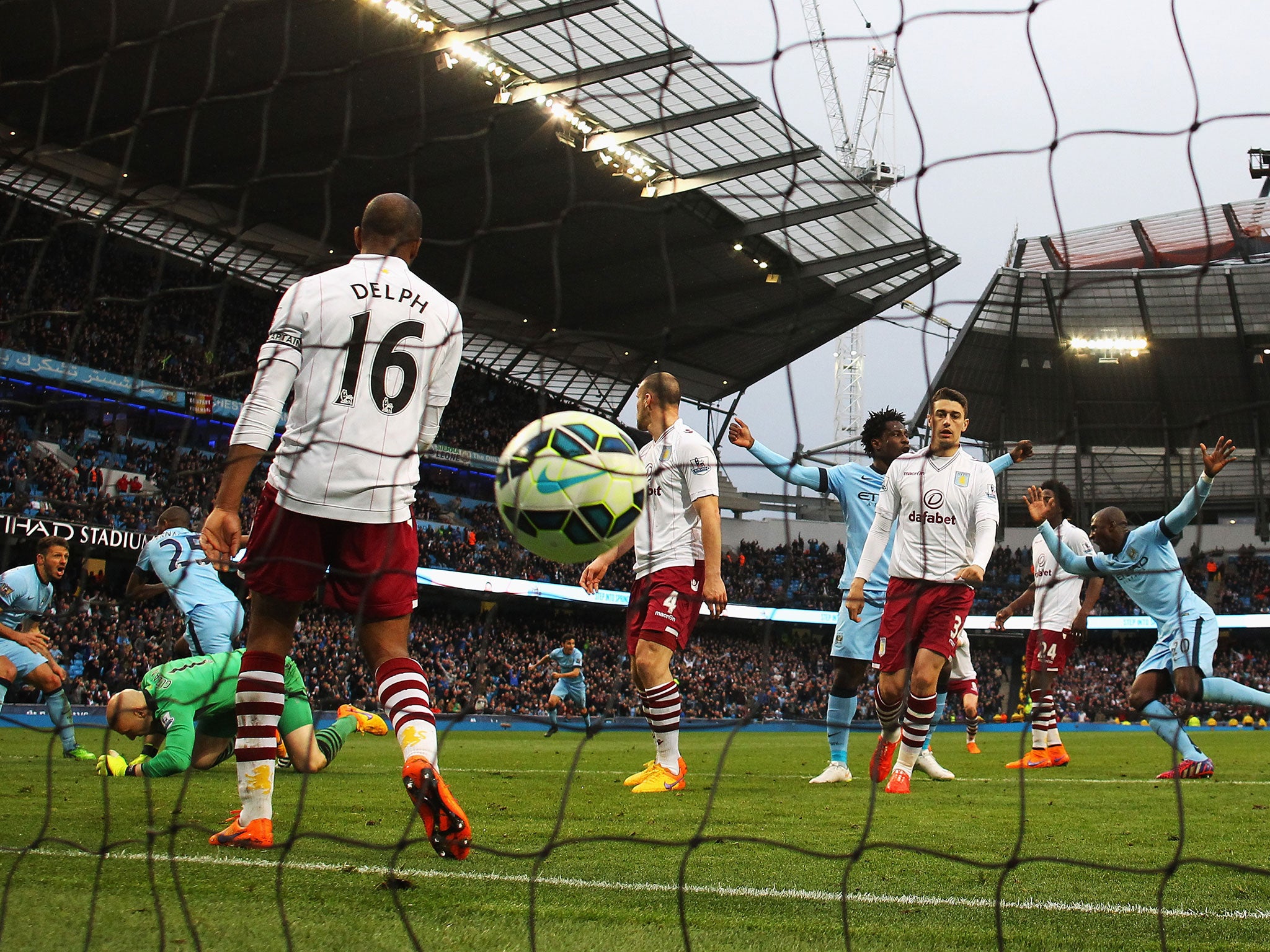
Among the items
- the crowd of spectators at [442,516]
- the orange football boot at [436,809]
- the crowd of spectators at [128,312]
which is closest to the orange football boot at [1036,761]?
the orange football boot at [436,809]

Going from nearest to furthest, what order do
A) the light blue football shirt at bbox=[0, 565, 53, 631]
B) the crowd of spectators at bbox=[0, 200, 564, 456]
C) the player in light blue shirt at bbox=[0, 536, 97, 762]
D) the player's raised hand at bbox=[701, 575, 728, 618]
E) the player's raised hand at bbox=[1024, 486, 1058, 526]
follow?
the player's raised hand at bbox=[1024, 486, 1058, 526], the player's raised hand at bbox=[701, 575, 728, 618], the player in light blue shirt at bbox=[0, 536, 97, 762], the light blue football shirt at bbox=[0, 565, 53, 631], the crowd of spectators at bbox=[0, 200, 564, 456]

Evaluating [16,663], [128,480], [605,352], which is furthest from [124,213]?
[16,663]

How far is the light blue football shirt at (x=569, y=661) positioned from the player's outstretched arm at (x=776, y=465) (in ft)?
29.3

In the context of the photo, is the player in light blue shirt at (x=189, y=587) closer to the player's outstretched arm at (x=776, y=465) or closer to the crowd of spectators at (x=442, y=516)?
the player's outstretched arm at (x=776, y=465)

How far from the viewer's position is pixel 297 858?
3.12 metres

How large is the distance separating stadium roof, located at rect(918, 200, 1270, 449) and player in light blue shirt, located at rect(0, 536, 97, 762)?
2420cm

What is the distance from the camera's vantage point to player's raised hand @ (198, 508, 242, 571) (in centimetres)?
319

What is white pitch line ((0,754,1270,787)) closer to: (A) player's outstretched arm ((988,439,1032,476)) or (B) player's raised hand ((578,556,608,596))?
(B) player's raised hand ((578,556,608,596))

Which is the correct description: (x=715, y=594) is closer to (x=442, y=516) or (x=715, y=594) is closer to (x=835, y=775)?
(x=835, y=775)

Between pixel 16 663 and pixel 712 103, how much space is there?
15.5m

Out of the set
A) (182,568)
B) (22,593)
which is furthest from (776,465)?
(22,593)

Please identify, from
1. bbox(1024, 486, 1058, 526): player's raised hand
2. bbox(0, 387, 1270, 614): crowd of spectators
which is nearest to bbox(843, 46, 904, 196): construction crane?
bbox(0, 387, 1270, 614): crowd of spectators

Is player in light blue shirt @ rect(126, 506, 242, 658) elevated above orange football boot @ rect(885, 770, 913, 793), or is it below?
above

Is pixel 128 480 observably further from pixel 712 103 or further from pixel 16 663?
pixel 16 663
